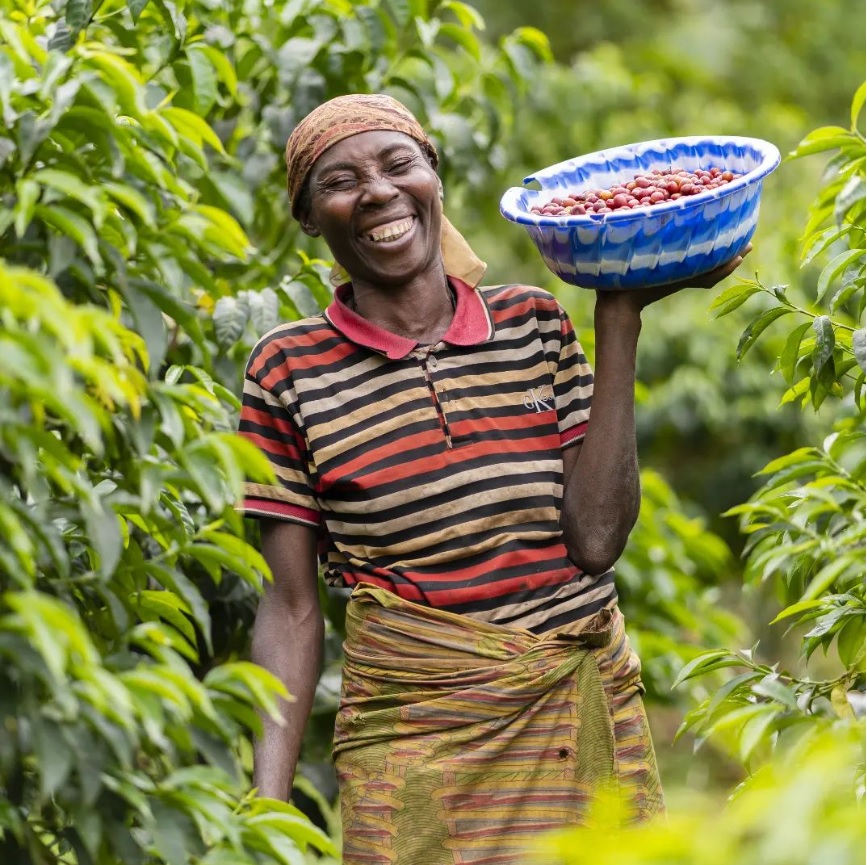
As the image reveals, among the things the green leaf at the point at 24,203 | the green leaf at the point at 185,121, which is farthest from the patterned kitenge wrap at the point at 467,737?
the green leaf at the point at 24,203

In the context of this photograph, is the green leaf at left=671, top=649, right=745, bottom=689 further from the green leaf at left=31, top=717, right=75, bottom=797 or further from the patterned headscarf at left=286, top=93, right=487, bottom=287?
the green leaf at left=31, top=717, right=75, bottom=797

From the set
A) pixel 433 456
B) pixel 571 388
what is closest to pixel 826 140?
pixel 571 388

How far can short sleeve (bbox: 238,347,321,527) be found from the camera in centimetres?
231

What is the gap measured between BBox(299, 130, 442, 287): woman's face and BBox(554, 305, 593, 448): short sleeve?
28cm

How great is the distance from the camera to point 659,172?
247cm

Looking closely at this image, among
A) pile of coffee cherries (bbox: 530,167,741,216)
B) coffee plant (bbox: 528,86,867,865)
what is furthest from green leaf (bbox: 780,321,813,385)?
pile of coffee cherries (bbox: 530,167,741,216)

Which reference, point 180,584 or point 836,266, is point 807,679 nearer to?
point 836,266

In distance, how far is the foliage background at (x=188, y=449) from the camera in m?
1.54

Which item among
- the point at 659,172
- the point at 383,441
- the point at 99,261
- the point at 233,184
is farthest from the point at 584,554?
the point at 233,184

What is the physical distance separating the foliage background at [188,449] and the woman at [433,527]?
0.54 feet

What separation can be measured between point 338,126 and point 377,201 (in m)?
0.14

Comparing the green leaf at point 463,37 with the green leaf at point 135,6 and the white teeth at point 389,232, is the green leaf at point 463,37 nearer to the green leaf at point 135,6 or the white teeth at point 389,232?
the green leaf at point 135,6

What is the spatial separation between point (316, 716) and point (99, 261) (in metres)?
1.64

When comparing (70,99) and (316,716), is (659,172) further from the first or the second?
(316,716)
